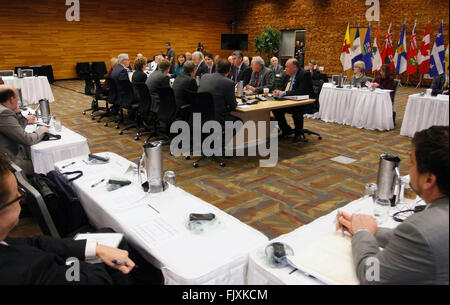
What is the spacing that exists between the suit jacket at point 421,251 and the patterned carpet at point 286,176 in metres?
1.81

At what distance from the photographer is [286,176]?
13.6 feet

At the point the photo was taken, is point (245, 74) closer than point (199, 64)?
Yes

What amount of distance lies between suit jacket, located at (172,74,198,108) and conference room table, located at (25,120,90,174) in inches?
85.3

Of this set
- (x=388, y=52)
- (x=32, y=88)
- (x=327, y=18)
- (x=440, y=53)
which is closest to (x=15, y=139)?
(x=32, y=88)

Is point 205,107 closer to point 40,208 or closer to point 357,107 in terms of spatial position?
point 40,208

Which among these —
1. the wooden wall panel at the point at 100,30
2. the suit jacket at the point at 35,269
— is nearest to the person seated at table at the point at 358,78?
→ the suit jacket at the point at 35,269

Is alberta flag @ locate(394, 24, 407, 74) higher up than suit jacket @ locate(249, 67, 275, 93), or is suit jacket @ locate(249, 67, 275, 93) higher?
alberta flag @ locate(394, 24, 407, 74)

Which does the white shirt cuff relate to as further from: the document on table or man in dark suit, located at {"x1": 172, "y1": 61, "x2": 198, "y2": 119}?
man in dark suit, located at {"x1": 172, "y1": 61, "x2": 198, "y2": 119}

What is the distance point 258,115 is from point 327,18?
1018 cm

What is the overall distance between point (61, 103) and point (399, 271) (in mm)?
9316

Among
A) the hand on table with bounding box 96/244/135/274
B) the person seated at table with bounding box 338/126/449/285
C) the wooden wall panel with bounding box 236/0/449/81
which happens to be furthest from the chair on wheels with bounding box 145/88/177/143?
the wooden wall panel with bounding box 236/0/449/81

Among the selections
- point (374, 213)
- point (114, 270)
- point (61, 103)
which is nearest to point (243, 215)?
point (374, 213)

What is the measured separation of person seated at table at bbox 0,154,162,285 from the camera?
1147mm
